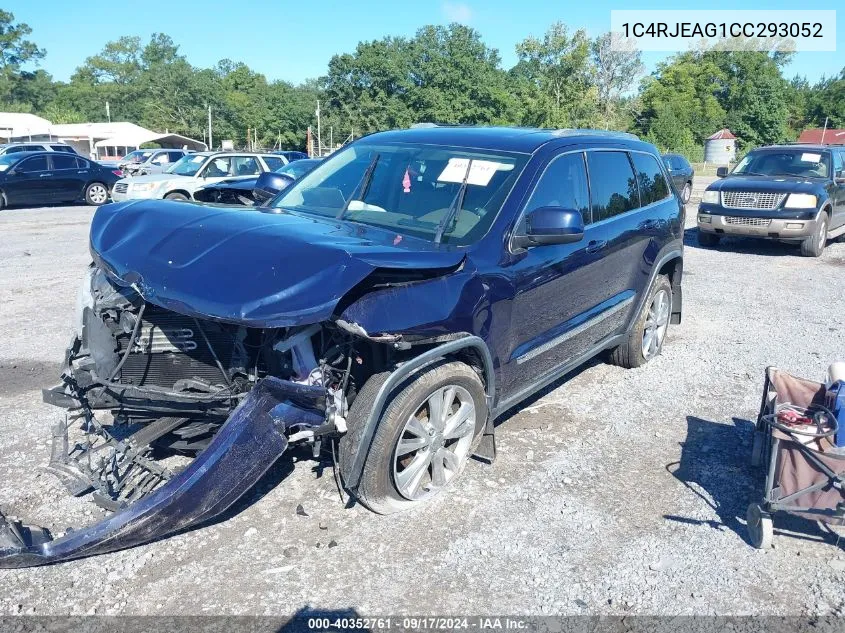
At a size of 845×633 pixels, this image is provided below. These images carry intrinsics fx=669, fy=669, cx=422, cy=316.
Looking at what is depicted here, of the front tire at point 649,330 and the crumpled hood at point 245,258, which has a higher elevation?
the crumpled hood at point 245,258

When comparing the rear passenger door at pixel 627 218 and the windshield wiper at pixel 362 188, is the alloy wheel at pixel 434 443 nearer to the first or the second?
the windshield wiper at pixel 362 188

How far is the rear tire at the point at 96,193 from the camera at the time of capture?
1922 centimetres

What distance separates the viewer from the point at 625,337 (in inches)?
211

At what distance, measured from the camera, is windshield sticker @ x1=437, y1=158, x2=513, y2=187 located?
391 centimetres

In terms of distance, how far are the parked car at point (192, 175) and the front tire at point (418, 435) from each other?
39.5 feet

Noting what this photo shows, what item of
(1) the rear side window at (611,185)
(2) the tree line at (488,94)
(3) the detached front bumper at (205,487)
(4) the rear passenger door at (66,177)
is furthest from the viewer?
(2) the tree line at (488,94)

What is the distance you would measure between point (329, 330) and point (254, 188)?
2.73 meters

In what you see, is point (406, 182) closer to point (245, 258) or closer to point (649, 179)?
point (245, 258)

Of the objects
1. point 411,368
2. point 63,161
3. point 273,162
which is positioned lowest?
point 411,368

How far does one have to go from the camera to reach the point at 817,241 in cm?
1129

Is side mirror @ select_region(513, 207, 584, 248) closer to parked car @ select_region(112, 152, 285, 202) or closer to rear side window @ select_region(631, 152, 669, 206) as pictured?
rear side window @ select_region(631, 152, 669, 206)

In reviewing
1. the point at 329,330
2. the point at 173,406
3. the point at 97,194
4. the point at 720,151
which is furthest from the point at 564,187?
the point at 720,151

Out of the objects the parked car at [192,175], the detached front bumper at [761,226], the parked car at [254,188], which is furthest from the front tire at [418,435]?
the parked car at [192,175]

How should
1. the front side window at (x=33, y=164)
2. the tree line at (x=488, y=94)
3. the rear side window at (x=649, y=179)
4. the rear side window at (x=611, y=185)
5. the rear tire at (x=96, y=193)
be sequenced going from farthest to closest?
the tree line at (x=488, y=94) → the rear tire at (x=96, y=193) → the front side window at (x=33, y=164) → the rear side window at (x=649, y=179) → the rear side window at (x=611, y=185)
